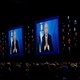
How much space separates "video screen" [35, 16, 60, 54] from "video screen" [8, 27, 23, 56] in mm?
1308

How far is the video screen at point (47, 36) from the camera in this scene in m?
9.17

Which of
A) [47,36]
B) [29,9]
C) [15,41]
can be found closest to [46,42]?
[47,36]

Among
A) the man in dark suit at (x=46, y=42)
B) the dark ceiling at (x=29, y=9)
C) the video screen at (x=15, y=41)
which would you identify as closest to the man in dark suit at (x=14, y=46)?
the video screen at (x=15, y=41)

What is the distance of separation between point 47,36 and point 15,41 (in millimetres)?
2546

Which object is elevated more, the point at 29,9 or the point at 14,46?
the point at 29,9

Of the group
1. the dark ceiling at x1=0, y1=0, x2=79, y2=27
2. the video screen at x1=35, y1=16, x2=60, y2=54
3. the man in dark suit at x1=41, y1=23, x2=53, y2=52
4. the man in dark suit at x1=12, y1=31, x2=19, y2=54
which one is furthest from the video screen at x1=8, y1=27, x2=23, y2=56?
the man in dark suit at x1=41, y1=23, x2=53, y2=52

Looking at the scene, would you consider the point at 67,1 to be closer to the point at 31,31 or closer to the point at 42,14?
the point at 42,14

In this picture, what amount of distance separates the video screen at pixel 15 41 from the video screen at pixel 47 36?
1.31 m

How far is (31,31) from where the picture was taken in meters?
10.5

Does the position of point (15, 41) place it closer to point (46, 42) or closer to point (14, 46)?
point (14, 46)

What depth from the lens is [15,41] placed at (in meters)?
11.7

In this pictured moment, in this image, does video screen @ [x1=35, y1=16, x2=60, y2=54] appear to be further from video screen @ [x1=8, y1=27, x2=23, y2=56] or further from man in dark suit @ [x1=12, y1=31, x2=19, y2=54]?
man in dark suit @ [x1=12, y1=31, x2=19, y2=54]

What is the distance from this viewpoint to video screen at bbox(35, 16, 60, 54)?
361 inches

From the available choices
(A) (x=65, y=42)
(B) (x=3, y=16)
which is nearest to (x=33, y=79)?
(A) (x=65, y=42)
